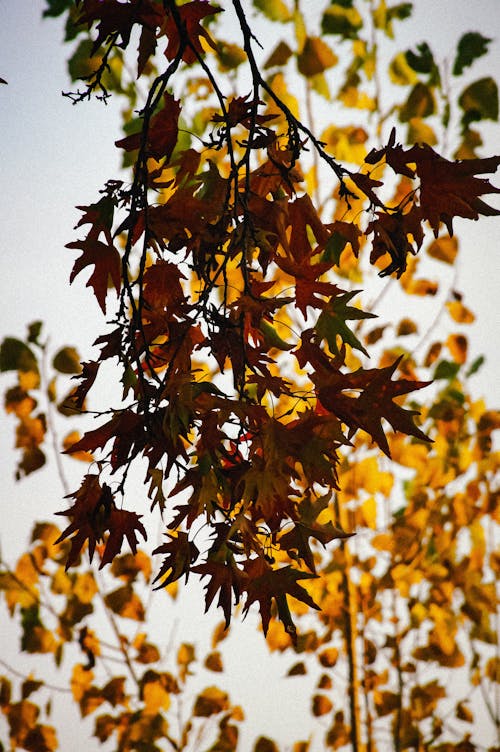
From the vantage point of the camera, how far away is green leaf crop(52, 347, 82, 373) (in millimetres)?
1970

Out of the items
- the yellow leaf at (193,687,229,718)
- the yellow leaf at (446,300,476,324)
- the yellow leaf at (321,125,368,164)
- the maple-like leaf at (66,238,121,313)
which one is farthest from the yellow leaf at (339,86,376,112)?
the yellow leaf at (193,687,229,718)

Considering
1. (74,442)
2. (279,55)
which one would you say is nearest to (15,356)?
(74,442)

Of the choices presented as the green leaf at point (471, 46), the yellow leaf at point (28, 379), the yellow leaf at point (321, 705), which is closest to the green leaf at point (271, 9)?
the green leaf at point (471, 46)

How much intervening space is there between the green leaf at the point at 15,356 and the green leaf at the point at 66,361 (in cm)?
10

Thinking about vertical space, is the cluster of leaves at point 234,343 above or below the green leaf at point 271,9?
below

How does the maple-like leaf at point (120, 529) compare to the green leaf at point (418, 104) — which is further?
the green leaf at point (418, 104)

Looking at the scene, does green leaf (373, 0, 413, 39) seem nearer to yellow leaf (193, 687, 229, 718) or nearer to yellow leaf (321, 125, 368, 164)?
yellow leaf (321, 125, 368, 164)

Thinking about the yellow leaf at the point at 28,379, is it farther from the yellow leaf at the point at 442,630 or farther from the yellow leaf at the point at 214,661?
the yellow leaf at the point at 442,630

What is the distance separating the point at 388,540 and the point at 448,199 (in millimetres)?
1485

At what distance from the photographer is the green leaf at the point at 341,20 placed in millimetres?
1966

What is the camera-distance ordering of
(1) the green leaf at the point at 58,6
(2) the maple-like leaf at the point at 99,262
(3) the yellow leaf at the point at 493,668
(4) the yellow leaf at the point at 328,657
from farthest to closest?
(3) the yellow leaf at the point at 493,668
(4) the yellow leaf at the point at 328,657
(1) the green leaf at the point at 58,6
(2) the maple-like leaf at the point at 99,262

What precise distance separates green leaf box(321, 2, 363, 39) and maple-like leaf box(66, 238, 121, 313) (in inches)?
55.4

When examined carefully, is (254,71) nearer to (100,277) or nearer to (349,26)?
(100,277)

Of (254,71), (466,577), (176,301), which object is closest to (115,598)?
(466,577)
